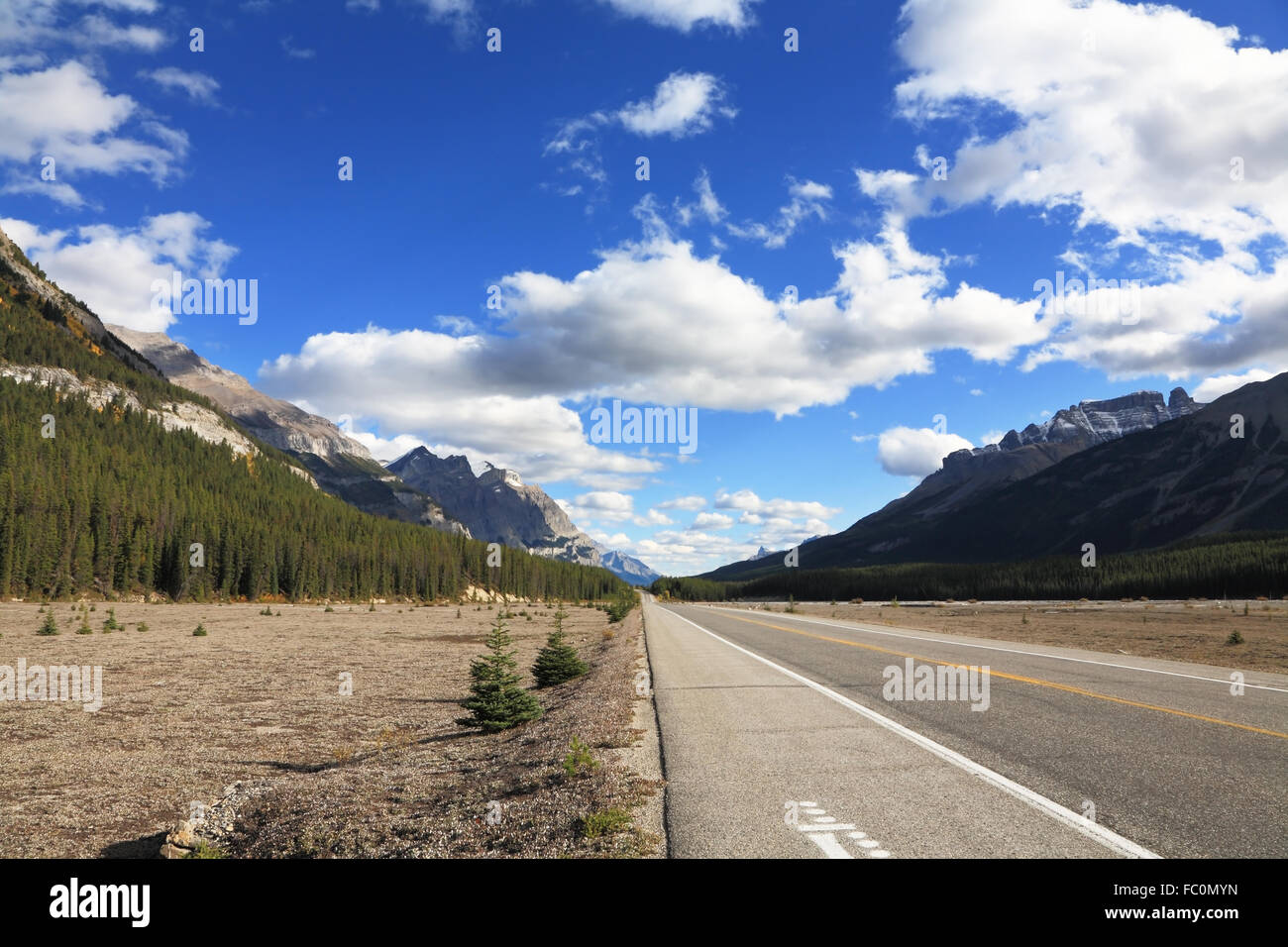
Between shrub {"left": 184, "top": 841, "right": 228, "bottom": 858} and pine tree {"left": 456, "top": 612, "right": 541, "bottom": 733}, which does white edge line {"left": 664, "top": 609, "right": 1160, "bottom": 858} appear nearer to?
pine tree {"left": 456, "top": 612, "right": 541, "bottom": 733}

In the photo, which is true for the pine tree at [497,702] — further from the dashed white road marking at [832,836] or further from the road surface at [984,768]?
the dashed white road marking at [832,836]

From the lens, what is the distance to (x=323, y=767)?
39.0 ft

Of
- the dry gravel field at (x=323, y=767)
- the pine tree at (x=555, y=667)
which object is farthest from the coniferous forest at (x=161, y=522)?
the pine tree at (x=555, y=667)

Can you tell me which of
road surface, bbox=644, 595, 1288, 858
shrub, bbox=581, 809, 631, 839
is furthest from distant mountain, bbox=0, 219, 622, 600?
shrub, bbox=581, 809, 631, 839

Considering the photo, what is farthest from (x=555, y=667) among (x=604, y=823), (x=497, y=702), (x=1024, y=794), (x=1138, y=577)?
(x=1138, y=577)

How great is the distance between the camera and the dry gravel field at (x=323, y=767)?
266 inches

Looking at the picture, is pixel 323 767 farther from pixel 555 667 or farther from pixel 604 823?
pixel 555 667

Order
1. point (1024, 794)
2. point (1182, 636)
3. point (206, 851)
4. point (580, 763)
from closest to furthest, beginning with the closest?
point (1024, 794)
point (206, 851)
point (580, 763)
point (1182, 636)

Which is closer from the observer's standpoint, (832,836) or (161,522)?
(832,836)

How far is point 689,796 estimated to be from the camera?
23.0 ft
